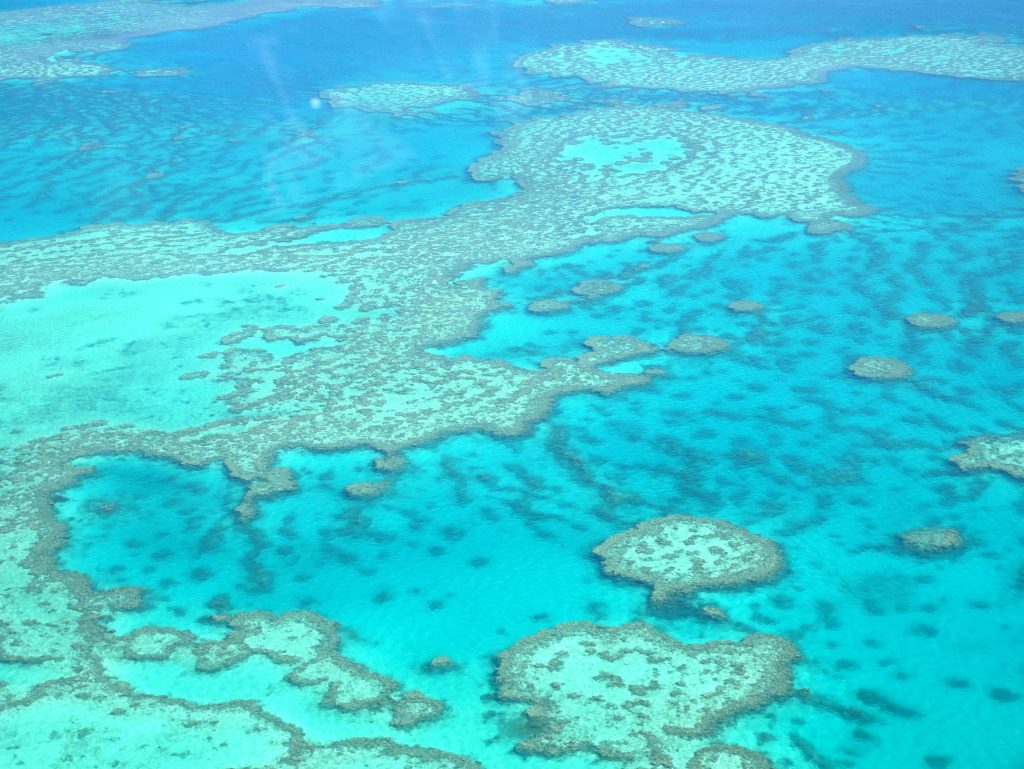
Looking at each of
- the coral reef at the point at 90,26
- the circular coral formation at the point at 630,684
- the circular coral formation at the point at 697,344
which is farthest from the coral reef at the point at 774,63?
the circular coral formation at the point at 630,684

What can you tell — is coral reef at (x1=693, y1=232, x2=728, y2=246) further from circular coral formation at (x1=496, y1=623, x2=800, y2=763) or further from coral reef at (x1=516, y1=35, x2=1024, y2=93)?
circular coral formation at (x1=496, y1=623, x2=800, y2=763)

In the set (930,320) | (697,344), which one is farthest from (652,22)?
(697,344)

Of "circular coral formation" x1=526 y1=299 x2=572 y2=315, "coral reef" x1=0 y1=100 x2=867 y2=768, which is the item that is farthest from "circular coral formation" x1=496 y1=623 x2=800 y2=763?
"circular coral formation" x1=526 y1=299 x2=572 y2=315

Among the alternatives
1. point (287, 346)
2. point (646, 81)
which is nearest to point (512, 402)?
point (287, 346)

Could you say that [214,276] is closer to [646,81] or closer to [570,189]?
[570,189]

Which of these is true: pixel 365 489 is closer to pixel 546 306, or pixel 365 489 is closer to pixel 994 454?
pixel 546 306
